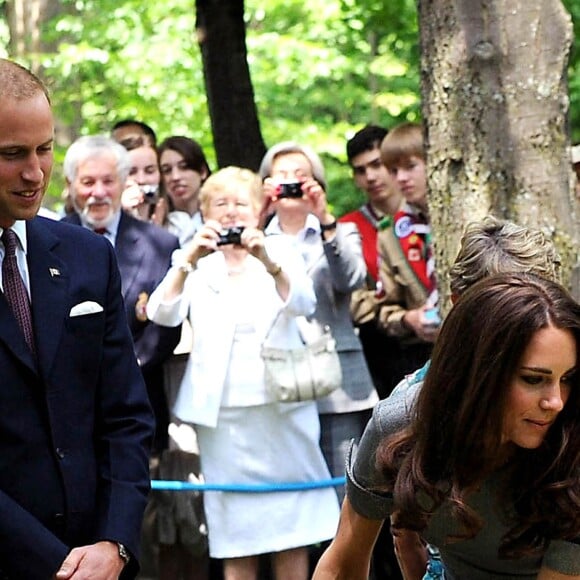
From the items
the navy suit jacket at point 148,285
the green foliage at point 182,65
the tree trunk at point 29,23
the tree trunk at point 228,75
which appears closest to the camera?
the navy suit jacket at point 148,285

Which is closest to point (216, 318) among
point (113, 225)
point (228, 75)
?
point (113, 225)

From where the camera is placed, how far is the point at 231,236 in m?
5.86

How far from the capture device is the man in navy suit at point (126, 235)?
6.34 m

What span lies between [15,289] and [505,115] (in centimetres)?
219

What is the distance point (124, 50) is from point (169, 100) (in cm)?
83

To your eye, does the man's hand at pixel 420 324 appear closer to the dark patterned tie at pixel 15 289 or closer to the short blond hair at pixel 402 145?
the short blond hair at pixel 402 145

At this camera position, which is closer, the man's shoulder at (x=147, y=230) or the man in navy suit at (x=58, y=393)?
the man in navy suit at (x=58, y=393)

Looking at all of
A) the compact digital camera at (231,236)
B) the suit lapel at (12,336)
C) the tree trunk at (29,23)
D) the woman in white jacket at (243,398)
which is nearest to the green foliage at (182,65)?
the tree trunk at (29,23)

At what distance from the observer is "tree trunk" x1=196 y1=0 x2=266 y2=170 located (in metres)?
9.48

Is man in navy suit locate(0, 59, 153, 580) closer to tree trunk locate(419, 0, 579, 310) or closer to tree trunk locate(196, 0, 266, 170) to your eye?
tree trunk locate(419, 0, 579, 310)

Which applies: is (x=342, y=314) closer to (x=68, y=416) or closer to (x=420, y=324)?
(x=420, y=324)

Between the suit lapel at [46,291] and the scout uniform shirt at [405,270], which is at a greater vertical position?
the suit lapel at [46,291]

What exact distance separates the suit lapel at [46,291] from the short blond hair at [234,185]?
2.57m

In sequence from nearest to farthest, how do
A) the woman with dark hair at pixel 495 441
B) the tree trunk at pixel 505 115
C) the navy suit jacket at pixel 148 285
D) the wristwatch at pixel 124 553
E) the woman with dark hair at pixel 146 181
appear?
the woman with dark hair at pixel 495 441 < the wristwatch at pixel 124 553 < the tree trunk at pixel 505 115 < the navy suit jacket at pixel 148 285 < the woman with dark hair at pixel 146 181
